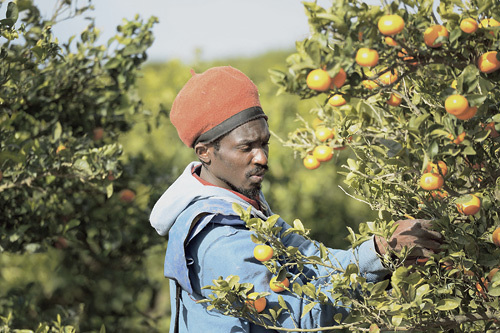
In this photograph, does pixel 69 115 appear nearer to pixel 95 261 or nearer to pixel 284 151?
pixel 95 261

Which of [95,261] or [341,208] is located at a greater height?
[95,261]

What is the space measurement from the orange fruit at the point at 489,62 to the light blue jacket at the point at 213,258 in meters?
0.56

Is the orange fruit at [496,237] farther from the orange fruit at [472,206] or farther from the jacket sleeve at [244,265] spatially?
the jacket sleeve at [244,265]

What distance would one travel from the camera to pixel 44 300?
13.8 feet


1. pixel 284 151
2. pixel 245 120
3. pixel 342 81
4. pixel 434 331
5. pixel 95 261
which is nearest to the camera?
pixel 342 81

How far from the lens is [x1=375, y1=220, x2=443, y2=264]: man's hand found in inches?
62.5

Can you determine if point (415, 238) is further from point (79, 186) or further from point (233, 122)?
point (79, 186)

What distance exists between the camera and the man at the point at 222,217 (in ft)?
5.58

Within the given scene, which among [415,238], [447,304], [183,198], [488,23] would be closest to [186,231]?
[183,198]

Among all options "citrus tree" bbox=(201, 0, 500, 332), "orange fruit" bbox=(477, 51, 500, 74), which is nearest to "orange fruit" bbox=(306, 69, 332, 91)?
"citrus tree" bbox=(201, 0, 500, 332)

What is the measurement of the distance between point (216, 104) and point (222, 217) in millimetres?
401

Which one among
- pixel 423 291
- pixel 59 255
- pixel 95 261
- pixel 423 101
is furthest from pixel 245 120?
pixel 59 255

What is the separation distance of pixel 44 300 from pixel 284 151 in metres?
2.15

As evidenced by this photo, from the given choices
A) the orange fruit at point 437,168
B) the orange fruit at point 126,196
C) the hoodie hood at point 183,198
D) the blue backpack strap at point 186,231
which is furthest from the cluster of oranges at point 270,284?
the orange fruit at point 126,196
